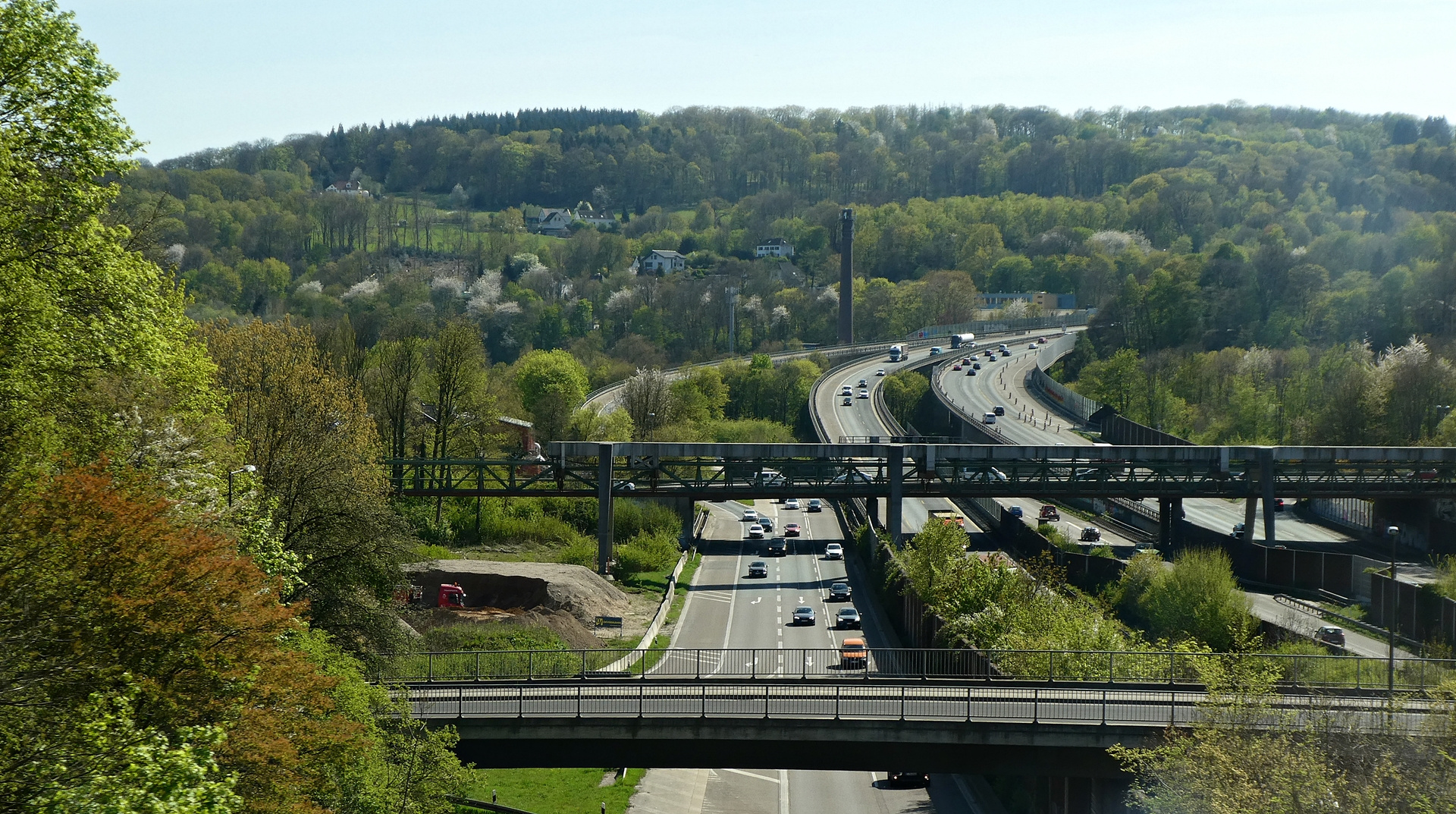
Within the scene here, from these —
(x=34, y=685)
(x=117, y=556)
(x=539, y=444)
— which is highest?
(x=117, y=556)

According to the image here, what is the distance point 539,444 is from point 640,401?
10389 mm

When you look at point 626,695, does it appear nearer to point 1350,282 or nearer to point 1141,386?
point 1141,386

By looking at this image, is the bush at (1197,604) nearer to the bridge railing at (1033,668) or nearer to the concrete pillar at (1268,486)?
the bridge railing at (1033,668)

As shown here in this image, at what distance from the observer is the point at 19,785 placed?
1334 centimetres

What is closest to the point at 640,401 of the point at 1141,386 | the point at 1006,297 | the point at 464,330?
the point at 464,330

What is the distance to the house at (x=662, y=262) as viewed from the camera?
188625 mm

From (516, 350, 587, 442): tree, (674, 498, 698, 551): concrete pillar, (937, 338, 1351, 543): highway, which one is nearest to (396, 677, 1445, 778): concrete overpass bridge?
(674, 498, 698, 551): concrete pillar

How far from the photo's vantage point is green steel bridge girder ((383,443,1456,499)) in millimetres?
57406

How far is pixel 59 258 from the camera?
20125 mm

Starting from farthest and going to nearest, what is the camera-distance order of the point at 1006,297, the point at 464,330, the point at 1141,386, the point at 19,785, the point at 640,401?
the point at 1006,297, the point at 1141,386, the point at 640,401, the point at 464,330, the point at 19,785

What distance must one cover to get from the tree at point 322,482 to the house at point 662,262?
146m

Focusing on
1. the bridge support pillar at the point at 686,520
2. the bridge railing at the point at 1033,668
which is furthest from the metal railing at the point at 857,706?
the bridge support pillar at the point at 686,520

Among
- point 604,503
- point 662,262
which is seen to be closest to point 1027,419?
point 604,503

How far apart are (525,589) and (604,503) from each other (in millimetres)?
9336
